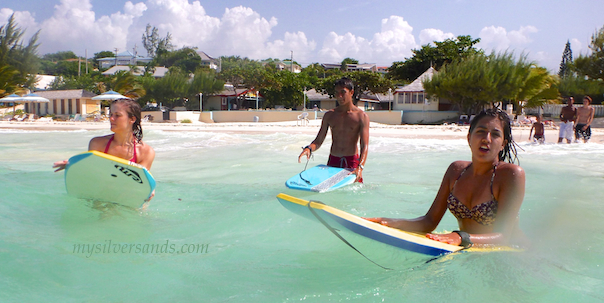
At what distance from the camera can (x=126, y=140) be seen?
388 cm

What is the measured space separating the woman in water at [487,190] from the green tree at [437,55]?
36045 mm

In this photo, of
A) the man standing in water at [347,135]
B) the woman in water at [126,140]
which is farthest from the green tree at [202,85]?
the woman in water at [126,140]

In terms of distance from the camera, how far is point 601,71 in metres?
24.0

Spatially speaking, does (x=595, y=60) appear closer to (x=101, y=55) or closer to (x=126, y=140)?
(x=126, y=140)

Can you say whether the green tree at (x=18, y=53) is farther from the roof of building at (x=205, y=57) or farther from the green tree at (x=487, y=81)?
the roof of building at (x=205, y=57)

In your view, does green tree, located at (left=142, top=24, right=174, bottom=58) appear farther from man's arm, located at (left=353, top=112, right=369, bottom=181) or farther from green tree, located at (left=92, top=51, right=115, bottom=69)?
man's arm, located at (left=353, top=112, right=369, bottom=181)

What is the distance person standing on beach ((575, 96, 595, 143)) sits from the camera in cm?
1216

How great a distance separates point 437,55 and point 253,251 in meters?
37.5

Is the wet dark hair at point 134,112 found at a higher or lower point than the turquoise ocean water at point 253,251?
higher

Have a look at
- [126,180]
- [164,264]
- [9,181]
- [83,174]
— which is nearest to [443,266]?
[164,264]

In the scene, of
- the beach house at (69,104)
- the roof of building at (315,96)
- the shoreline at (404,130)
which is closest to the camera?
the shoreline at (404,130)

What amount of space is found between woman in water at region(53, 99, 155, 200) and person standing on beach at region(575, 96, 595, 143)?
12.2 meters

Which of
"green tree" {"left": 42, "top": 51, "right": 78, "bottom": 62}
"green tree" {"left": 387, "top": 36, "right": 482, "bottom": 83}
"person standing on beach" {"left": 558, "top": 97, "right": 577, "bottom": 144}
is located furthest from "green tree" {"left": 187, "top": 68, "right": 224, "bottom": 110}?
"green tree" {"left": 42, "top": 51, "right": 78, "bottom": 62}

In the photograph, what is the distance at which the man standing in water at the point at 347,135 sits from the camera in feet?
16.4
